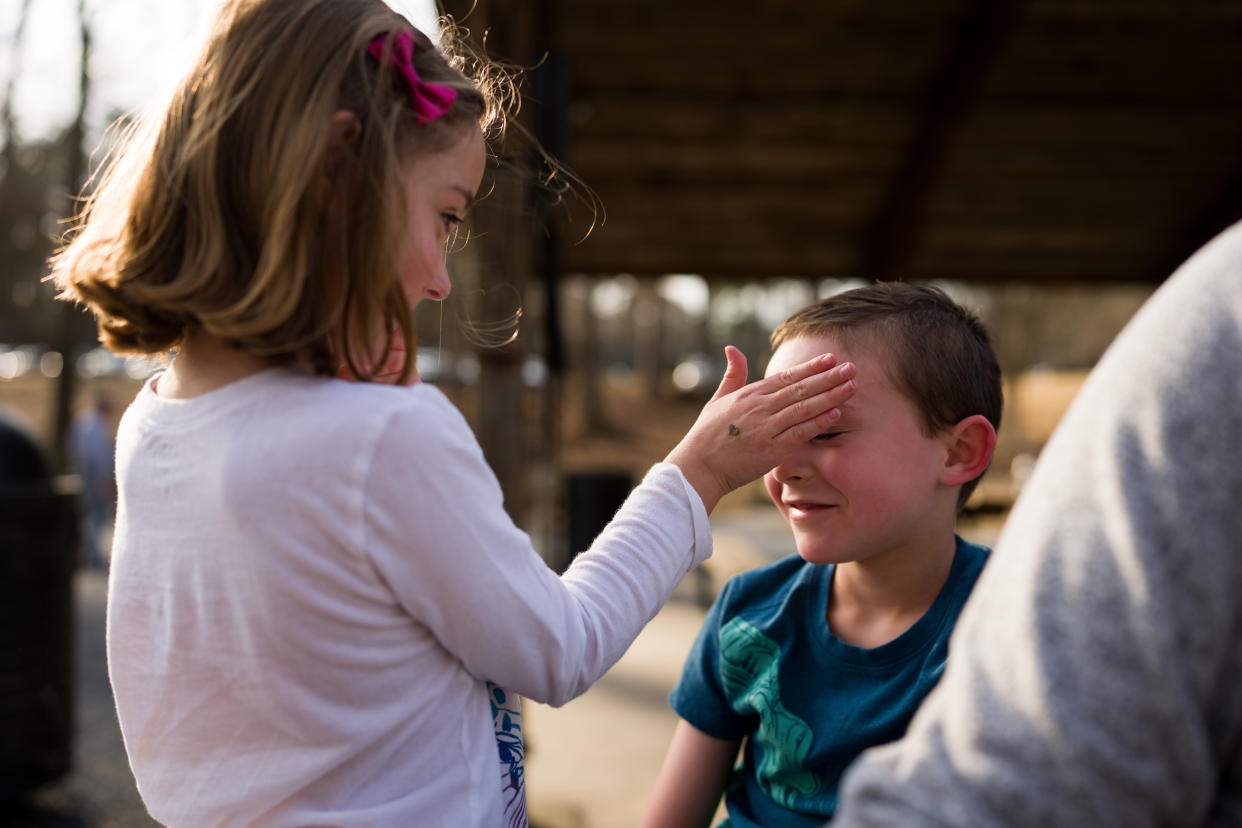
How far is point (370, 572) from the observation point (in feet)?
3.40

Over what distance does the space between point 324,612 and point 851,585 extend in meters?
0.83

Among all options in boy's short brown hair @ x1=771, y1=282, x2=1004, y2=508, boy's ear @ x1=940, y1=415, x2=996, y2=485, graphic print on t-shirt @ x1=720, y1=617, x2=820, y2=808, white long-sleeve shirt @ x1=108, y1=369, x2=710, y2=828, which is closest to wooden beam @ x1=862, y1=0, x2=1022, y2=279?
boy's short brown hair @ x1=771, y1=282, x2=1004, y2=508

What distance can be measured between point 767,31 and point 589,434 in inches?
929

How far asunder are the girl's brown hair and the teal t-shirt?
2.49 feet

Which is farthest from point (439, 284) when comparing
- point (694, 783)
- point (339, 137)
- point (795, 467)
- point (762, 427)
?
point (694, 783)

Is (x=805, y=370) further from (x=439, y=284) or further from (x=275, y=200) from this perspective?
(x=275, y=200)

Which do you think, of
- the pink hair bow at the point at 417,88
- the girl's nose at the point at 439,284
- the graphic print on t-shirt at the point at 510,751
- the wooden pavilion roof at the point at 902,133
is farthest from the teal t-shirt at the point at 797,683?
→ the wooden pavilion roof at the point at 902,133

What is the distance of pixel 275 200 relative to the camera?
3.40 feet

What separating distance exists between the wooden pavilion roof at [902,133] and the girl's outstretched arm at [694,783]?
359 centimetres

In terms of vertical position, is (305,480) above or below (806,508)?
above

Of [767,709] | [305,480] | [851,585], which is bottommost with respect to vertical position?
[767,709]

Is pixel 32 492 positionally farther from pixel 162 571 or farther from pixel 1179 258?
pixel 1179 258

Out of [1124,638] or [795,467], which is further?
[795,467]

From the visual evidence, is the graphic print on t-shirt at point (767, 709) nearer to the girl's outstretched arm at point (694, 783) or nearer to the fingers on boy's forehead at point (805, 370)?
the girl's outstretched arm at point (694, 783)
